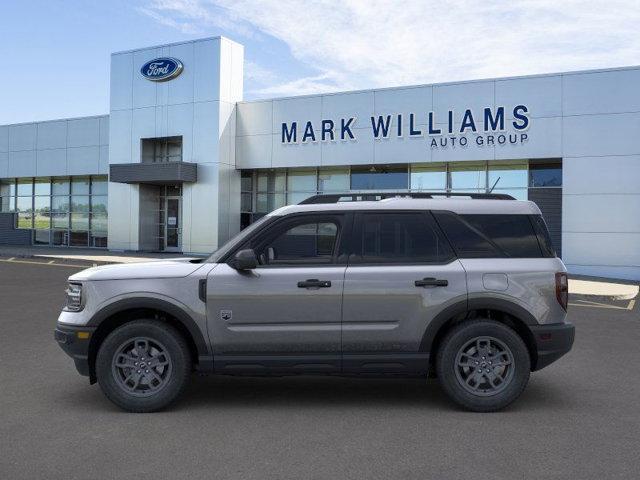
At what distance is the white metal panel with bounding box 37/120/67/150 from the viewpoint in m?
32.5

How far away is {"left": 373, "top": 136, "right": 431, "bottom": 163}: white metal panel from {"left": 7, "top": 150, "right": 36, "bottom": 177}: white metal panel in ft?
61.8

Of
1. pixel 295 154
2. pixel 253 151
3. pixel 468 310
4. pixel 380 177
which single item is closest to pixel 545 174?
pixel 380 177

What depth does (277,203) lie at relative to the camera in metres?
27.8

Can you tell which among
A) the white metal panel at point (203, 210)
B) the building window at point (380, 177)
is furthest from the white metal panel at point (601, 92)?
the white metal panel at point (203, 210)

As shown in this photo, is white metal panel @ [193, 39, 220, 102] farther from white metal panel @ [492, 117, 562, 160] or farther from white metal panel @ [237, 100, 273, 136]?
white metal panel @ [492, 117, 562, 160]

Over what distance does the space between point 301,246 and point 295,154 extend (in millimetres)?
20533

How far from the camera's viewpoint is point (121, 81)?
96.2 feet

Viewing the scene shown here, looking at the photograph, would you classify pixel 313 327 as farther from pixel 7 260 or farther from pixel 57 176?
pixel 57 176

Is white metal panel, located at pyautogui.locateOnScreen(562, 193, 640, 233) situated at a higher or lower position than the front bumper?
higher

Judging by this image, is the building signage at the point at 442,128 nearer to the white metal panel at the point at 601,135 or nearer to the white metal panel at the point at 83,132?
the white metal panel at the point at 601,135

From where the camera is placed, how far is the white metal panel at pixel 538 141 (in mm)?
21578

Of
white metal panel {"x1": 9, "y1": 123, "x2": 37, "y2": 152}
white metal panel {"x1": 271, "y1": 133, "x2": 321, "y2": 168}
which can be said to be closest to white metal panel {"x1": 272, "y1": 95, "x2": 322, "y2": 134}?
white metal panel {"x1": 271, "y1": 133, "x2": 321, "y2": 168}

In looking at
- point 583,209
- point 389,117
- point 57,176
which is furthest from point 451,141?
point 57,176

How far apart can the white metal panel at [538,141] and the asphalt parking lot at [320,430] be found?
1524cm
